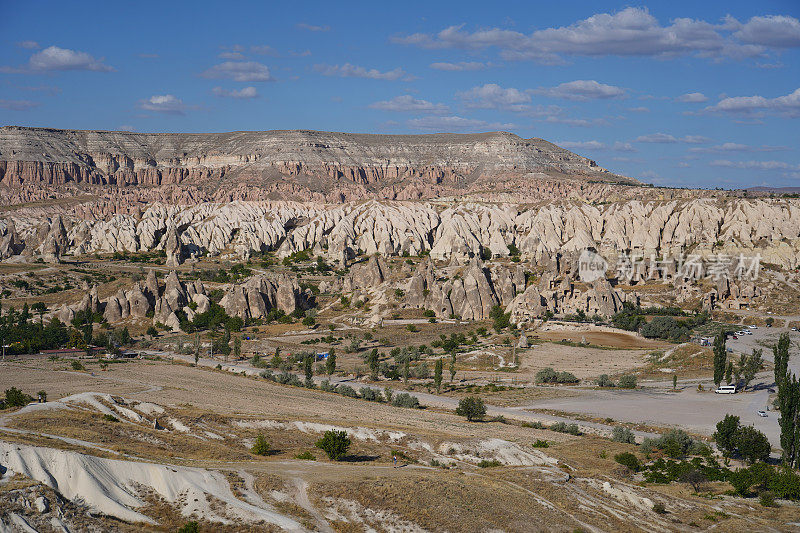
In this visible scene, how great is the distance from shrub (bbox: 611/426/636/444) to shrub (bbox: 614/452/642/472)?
13.3 feet

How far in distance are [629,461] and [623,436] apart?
4941mm

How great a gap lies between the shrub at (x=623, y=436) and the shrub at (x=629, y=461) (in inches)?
159

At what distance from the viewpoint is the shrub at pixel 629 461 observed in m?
33.7

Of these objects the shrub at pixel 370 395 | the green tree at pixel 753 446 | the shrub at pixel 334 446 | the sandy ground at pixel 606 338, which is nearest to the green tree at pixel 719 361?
the sandy ground at pixel 606 338

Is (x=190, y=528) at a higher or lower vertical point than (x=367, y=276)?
lower

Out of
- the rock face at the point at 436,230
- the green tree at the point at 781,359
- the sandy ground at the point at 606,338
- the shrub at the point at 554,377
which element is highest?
the rock face at the point at 436,230

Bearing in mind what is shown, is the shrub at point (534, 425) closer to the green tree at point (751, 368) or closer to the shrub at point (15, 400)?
the green tree at point (751, 368)

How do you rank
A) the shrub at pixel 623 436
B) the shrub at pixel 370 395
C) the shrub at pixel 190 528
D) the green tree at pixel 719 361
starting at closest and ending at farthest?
the shrub at pixel 190 528 < the shrub at pixel 623 436 < the shrub at pixel 370 395 < the green tree at pixel 719 361

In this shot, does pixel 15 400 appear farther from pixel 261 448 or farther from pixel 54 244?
pixel 54 244

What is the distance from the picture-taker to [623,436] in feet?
127

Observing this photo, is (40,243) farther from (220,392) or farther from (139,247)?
(220,392)

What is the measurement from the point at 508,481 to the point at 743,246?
3285 inches

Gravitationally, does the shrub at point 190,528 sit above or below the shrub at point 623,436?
above

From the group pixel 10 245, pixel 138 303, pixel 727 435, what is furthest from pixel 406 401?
pixel 10 245
